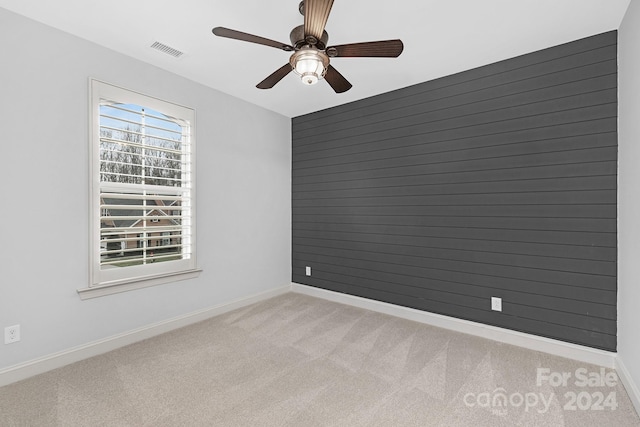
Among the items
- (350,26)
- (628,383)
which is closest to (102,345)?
(350,26)

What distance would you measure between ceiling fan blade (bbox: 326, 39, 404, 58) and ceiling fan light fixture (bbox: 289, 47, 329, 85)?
0.08 m

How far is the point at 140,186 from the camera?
2.88 metres

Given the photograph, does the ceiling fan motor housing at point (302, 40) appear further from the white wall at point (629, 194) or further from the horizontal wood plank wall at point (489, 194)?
the white wall at point (629, 194)

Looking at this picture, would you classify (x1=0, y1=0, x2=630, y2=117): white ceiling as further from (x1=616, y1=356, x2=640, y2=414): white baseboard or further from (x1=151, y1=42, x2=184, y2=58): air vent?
(x1=616, y1=356, x2=640, y2=414): white baseboard

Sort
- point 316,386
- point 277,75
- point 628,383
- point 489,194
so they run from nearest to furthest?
point 628,383, point 316,386, point 277,75, point 489,194

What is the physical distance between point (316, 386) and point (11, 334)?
2.25m

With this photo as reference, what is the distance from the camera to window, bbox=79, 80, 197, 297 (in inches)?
103

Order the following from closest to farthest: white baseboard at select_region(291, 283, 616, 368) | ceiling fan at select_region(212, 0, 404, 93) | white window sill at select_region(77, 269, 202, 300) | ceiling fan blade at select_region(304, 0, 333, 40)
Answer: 1. ceiling fan blade at select_region(304, 0, 333, 40)
2. ceiling fan at select_region(212, 0, 404, 93)
3. white baseboard at select_region(291, 283, 616, 368)
4. white window sill at select_region(77, 269, 202, 300)

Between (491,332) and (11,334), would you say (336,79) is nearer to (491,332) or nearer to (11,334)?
(491,332)

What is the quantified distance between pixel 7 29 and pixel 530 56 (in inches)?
165

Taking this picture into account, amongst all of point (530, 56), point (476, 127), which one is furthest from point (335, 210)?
point (530, 56)

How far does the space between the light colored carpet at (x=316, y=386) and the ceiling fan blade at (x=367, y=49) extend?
2264 millimetres

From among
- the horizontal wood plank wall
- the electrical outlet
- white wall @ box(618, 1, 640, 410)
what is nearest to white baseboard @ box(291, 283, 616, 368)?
the horizontal wood plank wall

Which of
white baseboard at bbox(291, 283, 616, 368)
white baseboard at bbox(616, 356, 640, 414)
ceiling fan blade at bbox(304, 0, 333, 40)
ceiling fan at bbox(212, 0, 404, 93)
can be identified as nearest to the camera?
ceiling fan blade at bbox(304, 0, 333, 40)
